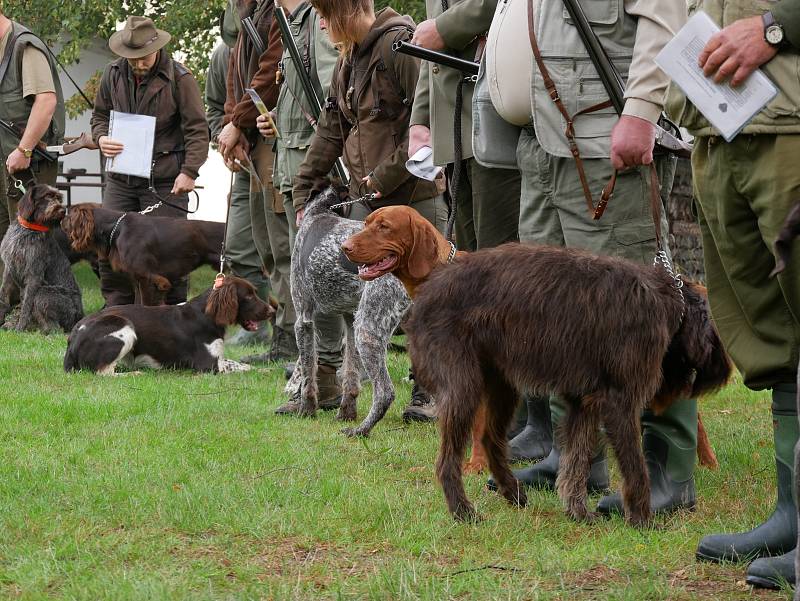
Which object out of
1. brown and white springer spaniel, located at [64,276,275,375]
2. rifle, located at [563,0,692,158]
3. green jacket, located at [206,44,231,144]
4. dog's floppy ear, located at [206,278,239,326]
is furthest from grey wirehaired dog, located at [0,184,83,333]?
rifle, located at [563,0,692,158]

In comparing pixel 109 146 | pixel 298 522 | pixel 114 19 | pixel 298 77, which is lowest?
pixel 298 522

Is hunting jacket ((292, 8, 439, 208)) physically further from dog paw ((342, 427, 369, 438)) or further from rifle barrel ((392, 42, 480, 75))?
dog paw ((342, 427, 369, 438))

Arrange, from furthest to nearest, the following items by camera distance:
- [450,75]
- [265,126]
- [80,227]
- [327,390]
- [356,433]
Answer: [80,227]
[265,126]
[327,390]
[356,433]
[450,75]

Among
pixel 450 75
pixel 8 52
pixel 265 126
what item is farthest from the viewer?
pixel 8 52

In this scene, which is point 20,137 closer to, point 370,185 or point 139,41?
point 139,41

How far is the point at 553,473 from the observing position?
4.62 meters

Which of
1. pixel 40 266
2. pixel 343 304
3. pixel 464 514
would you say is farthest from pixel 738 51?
pixel 40 266

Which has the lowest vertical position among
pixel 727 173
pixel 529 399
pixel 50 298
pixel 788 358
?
pixel 50 298

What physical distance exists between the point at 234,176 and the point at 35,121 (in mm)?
2426

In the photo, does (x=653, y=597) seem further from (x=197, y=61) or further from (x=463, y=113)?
(x=197, y=61)

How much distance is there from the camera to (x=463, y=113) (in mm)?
5199

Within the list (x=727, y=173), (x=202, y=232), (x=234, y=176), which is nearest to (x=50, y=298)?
(x=202, y=232)

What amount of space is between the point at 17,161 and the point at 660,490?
8.55m

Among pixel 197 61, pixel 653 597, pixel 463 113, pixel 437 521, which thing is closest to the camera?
pixel 653 597
